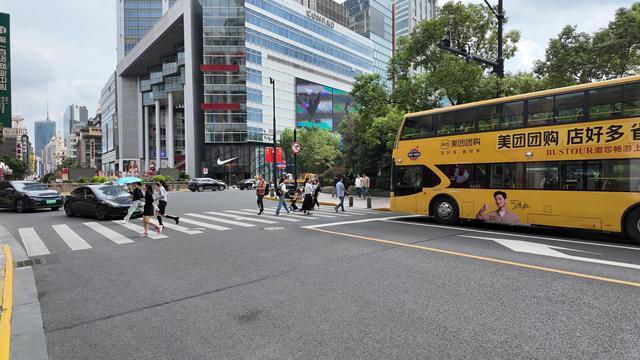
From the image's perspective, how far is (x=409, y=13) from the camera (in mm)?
128875

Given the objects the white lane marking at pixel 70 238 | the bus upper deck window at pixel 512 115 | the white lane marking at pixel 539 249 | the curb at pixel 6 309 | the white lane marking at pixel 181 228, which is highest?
the bus upper deck window at pixel 512 115

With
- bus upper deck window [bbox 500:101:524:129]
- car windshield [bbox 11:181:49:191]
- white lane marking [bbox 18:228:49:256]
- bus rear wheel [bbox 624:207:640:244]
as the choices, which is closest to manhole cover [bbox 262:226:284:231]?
white lane marking [bbox 18:228:49:256]

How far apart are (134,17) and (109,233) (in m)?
114

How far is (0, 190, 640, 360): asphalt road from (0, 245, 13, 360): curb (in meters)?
0.36

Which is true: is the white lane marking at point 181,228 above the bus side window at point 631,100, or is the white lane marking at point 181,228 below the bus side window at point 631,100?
below

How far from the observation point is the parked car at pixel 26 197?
18.8m

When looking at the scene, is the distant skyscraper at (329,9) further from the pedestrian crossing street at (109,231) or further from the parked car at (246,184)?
the pedestrian crossing street at (109,231)

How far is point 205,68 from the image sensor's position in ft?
210

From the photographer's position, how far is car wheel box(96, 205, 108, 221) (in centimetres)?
1483

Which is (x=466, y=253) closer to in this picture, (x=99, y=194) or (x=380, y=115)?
(x=99, y=194)

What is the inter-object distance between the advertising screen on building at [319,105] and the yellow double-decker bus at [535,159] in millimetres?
63950

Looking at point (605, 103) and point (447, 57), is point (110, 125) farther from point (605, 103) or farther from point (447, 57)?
point (605, 103)

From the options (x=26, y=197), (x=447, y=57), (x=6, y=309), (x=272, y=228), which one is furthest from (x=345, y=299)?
(x=26, y=197)

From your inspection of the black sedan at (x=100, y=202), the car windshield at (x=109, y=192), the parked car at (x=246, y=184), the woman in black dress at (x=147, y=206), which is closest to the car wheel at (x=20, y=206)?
the black sedan at (x=100, y=202)
